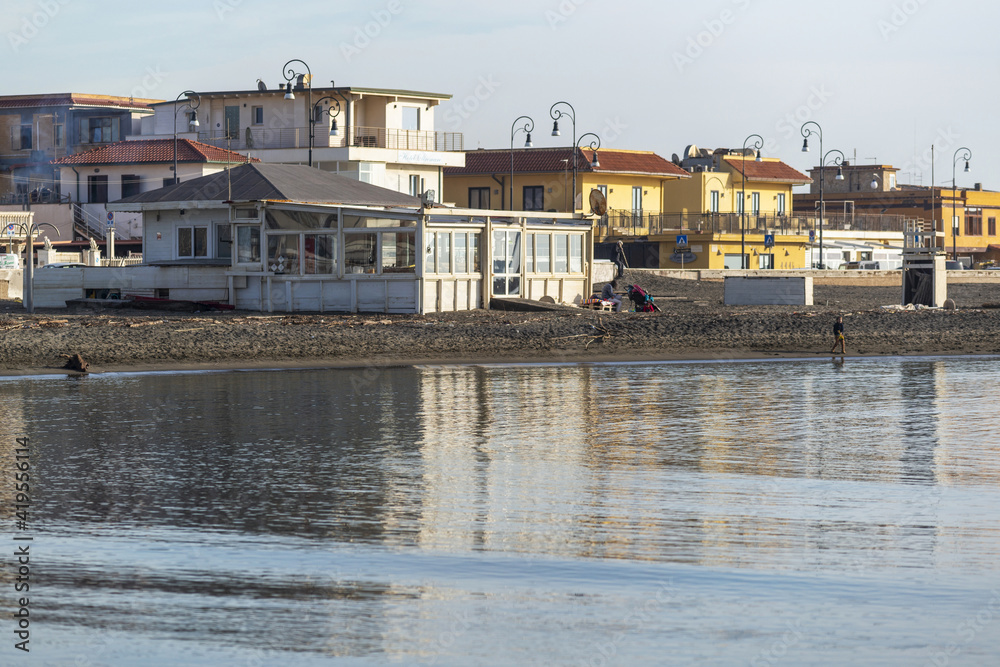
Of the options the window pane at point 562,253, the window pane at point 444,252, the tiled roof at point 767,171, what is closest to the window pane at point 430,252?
the window pane at point 444,252

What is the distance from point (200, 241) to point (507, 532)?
96.4 ft

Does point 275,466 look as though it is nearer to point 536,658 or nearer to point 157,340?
point 536,658

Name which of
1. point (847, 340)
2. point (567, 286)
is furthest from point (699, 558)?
point (567, 286)

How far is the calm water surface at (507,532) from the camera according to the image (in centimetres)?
792

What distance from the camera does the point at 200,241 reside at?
126 ft

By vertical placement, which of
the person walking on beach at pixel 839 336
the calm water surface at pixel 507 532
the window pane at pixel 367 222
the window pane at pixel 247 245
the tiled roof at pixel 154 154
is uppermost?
the tiled roof at pixel 154 154

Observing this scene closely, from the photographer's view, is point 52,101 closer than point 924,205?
Yes

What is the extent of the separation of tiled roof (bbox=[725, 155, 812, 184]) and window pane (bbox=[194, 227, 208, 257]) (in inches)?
1846

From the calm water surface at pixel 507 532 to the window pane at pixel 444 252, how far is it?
14276 millimetres

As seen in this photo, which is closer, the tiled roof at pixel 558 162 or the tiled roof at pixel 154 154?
the tiled roof at pixel 154 154

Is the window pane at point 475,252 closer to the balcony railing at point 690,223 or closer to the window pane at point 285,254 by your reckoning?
the window pane at point 285,254

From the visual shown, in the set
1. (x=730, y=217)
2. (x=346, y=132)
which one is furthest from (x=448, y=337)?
(x=730, y=217)

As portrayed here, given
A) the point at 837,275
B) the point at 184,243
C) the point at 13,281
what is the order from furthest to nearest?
1. the point at 837,275
2. the point at 13,281
3. the point at 184,243

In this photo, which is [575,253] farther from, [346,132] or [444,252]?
[346,132]
